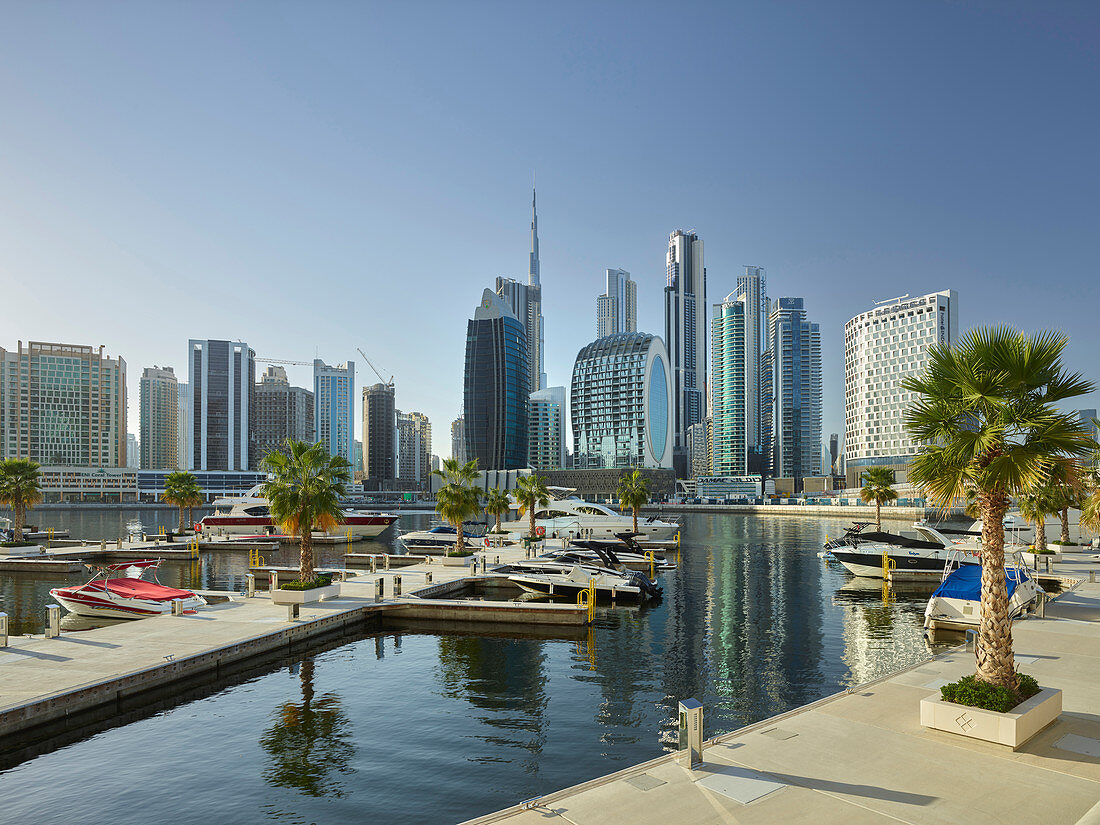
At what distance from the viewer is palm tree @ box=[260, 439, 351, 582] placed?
32.0m

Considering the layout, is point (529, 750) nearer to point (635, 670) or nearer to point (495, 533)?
point (635, 670)

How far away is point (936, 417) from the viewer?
555 inches

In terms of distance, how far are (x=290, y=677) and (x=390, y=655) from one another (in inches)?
167

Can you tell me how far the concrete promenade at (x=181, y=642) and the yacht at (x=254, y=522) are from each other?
142 ft

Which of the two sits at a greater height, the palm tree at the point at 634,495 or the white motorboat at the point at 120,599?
the palm tree at the point at 634,495

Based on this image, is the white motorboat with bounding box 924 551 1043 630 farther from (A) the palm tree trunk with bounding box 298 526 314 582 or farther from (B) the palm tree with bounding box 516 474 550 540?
(B) the palm tree with bounding box 516 474 550 540

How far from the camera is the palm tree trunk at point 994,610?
12812 mm

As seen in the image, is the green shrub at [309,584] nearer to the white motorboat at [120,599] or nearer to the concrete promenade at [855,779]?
the white motorboat at [120,599]

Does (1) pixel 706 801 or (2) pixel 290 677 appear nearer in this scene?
(1) pixel 706 801

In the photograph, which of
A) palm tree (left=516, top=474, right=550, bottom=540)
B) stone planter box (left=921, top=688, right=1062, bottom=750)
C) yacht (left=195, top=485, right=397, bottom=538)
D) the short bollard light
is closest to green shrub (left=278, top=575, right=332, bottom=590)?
the short bollard light

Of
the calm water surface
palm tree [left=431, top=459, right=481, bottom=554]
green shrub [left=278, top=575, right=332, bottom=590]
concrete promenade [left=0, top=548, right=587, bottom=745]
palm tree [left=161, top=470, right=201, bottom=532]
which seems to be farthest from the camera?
palm tree [left=161, top=470, right=201, bottom=532]

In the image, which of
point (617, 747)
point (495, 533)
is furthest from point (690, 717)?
point (495, 533)

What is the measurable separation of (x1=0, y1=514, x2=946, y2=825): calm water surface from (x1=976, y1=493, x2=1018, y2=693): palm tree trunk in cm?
679

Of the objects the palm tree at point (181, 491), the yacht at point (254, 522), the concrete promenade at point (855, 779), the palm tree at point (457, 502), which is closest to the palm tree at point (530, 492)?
the palm tree at point (457, 502)
